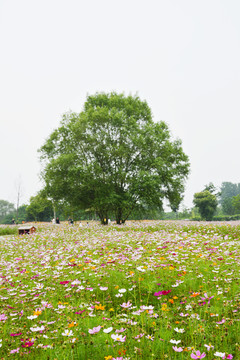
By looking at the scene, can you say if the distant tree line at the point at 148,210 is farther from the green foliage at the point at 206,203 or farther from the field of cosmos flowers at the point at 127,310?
the field of cosmos flowers at the point at 127,310

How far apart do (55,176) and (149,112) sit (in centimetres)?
1228

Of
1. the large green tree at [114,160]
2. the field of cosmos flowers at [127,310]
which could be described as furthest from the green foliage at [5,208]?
the field of cosmos flowers at [127,310]

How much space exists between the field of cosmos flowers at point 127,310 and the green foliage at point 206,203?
1920 inches

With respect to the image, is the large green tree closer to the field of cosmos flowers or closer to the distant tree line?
the distant tree line

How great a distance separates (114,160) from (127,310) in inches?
798

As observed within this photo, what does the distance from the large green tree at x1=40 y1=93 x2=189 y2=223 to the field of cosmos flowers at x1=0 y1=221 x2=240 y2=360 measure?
14.1 meters

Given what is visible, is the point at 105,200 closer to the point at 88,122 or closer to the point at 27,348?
the point at 88,122

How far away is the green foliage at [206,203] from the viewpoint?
5378cm

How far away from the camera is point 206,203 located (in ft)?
178

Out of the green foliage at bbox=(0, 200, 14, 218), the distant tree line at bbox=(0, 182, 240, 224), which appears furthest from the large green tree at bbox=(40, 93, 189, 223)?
the green foliage at bbox=(0, 200, 14, 218)

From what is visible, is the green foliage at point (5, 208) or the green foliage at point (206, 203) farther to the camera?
the green foliage at point (5, 208)

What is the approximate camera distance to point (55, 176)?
2270cm

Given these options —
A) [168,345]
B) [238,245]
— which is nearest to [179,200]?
[238,245]

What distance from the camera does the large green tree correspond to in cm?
2166
